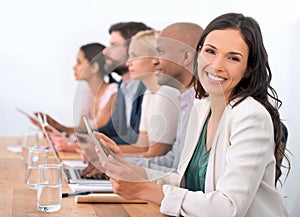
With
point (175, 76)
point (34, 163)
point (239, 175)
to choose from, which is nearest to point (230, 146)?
point (239, 175)

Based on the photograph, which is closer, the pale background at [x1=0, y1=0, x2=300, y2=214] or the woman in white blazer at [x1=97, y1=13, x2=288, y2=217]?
the woman in white blazer at [x1=97, y1=13, x2=288, y2=217]

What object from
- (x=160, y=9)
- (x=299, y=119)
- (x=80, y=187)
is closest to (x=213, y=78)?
(x=80, y=187)

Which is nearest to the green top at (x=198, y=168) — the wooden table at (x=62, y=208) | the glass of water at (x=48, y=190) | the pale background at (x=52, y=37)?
the wooden table at (x=62, y=208)

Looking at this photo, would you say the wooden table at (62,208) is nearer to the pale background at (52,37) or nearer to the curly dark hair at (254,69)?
the curly dark hair at (254,69)

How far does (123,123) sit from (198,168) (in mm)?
1770

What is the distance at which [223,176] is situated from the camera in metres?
1.61

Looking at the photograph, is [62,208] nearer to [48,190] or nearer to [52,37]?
[48,190]

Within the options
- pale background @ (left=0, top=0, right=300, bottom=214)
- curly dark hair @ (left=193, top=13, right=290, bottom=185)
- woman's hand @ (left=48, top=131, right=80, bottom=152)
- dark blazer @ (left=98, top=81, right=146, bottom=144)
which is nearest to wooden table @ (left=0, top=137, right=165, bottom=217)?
curly dark hair @ (left=193, top=13, right=290, bottom=185)

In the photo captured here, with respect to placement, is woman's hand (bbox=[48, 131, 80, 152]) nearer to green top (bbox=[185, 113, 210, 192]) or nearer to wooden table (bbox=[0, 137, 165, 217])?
wooden table (bbox=[0, 137, 165, 217])

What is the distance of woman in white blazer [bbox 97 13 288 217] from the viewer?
159cm

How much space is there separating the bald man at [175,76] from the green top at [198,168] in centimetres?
30

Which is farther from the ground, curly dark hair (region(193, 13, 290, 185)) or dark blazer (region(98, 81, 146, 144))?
curly dark hair (region(193, 13, 290, 185))

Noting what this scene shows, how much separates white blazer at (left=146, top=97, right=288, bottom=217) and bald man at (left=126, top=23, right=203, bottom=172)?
1.47 ft

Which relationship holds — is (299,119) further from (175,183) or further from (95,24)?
(95,24)
